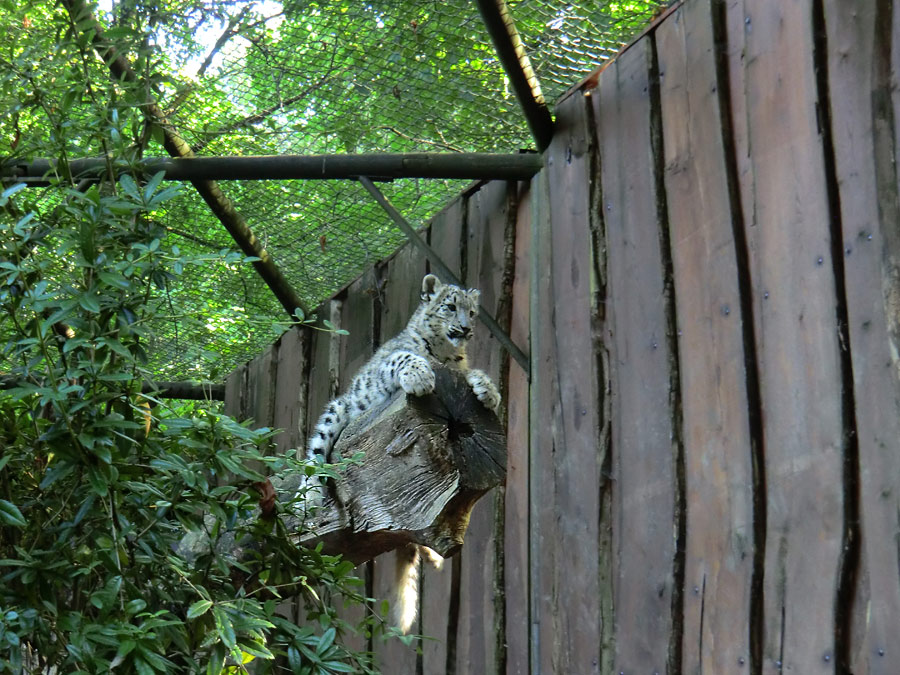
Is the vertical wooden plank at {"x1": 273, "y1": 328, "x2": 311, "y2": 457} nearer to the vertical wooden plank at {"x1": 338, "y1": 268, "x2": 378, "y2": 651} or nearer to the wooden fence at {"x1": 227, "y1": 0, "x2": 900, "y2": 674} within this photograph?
the vertical wooden plank at {"x1": 338, "y1": 268, "x2": 378, "y2": 651}

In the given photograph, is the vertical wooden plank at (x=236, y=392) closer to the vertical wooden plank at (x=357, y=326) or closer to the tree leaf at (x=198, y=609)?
the vertical wooden plank at (x=357, y=326)

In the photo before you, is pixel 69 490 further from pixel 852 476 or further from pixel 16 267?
pixel 852 476

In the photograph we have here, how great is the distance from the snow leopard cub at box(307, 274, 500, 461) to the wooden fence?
0.33 meters

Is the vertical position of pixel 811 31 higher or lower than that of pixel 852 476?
higher

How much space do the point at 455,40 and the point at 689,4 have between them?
1262 millimetres

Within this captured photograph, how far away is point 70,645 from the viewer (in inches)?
85.1

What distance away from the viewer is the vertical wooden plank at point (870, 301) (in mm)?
3082

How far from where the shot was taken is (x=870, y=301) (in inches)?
126

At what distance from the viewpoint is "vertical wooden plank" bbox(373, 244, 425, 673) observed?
602cm

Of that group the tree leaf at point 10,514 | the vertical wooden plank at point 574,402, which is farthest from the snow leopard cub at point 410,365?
the tree leaf at point 10,514

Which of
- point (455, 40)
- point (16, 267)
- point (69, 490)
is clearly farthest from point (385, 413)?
point (455, 40)

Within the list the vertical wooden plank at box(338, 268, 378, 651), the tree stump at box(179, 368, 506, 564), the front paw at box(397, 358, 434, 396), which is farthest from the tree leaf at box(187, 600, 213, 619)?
the vertical wooden plank at box(338, 268, 378, 651)

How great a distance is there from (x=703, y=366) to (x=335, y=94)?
2625 mm

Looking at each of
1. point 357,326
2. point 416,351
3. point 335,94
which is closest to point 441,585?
point 416,351
